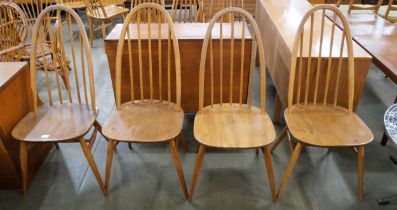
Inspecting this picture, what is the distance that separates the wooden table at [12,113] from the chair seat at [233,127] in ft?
3.26

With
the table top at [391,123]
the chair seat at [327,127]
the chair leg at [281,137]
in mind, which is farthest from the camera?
the chair leg at [281,137]

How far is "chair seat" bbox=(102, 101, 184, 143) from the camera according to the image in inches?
59.0

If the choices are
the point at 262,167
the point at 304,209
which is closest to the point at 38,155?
the point at 262,167

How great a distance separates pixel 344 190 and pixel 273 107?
917 mm

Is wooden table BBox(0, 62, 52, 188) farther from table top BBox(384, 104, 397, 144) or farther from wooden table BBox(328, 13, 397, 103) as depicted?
wooden table BBox(328, 13, 397, 103)

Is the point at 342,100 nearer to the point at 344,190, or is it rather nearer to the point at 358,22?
the point at 344,190

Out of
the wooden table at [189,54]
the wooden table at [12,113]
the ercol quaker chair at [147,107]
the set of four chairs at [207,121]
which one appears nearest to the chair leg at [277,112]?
the wooden table at [189,54]

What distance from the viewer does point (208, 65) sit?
1.96 meters

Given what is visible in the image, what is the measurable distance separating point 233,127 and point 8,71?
1.27m

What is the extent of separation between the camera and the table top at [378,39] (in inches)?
70.2

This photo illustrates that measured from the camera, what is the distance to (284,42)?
1975 mm

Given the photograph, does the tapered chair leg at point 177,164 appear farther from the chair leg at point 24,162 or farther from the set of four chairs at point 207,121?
the chair leg at point 24,162

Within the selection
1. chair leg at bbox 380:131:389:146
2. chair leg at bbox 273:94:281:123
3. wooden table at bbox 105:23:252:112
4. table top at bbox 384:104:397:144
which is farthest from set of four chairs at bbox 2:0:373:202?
chair leg at bbox 380:131:389:146

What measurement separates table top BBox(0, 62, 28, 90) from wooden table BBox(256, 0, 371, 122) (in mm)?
1572
